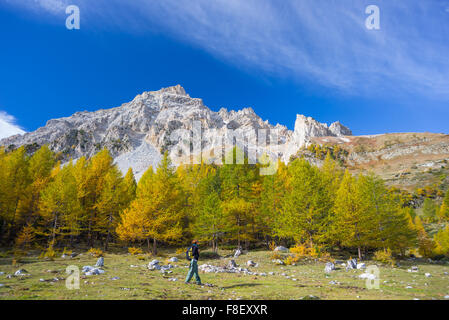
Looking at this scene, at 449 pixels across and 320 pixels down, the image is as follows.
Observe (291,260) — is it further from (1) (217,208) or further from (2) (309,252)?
(1) (217,208)

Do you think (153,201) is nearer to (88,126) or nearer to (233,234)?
(233,234)

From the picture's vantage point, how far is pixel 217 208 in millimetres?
25516

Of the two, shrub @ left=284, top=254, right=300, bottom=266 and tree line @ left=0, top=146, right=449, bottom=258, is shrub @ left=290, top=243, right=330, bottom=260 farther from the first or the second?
tree line @ left=0, top=146, right=449, bottom=258

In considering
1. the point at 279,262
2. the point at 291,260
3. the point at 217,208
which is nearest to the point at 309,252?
the point at 291,260

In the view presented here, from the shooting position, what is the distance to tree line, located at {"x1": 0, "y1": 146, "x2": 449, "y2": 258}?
23.2 meters

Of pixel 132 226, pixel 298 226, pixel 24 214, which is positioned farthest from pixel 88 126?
pixel 298 226

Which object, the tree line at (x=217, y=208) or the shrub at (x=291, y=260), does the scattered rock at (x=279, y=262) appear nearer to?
the shrub at (x=291, y=260)

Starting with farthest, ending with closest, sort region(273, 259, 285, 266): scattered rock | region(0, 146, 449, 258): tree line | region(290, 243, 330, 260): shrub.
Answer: region(0, 146, 449, 258): tree line, region(290, 243, 330, 260): shrub, region(273, 259, 285, 266): scattered rock

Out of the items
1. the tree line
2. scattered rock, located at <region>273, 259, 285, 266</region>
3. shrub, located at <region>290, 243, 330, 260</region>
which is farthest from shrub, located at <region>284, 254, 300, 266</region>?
the tree line

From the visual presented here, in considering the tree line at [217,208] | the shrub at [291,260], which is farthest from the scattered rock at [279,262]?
the tree line at [217,208]

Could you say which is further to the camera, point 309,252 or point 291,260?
point 309,252

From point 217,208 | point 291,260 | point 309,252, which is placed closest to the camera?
point 291,260

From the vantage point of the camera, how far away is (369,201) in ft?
78.3
